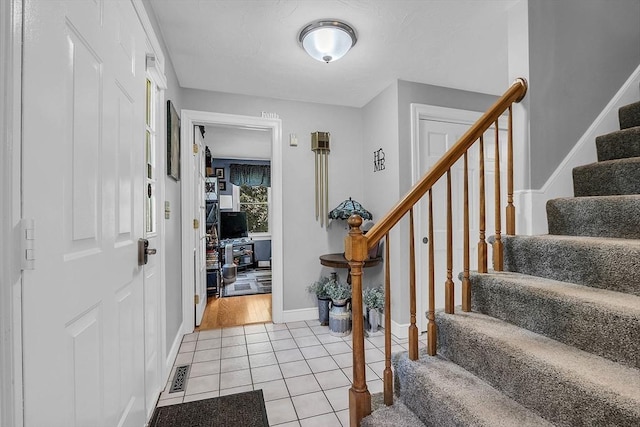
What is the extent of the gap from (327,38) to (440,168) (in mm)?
1177

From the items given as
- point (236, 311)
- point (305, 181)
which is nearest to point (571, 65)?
point (305, 181)

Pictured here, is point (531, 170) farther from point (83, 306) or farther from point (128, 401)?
point (128, 401)

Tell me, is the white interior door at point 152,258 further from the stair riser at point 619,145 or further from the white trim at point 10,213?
the stair riser at point 619,145

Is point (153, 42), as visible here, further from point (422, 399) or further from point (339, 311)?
point (339, 311)

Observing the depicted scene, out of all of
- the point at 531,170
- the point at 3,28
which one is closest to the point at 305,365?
the point at 531,170

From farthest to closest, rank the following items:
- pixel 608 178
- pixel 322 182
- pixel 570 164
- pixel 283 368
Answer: pixel 322 182
pixel 283 368
pixel 570 164
pixel 608 178

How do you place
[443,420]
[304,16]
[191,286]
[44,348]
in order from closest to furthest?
[44,348], [443,420], [304,16], [191,286]

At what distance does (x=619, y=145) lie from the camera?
180cm

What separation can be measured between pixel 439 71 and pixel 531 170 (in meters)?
1.32

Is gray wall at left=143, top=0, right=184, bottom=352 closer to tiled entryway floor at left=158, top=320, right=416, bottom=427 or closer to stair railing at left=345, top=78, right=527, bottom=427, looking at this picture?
tiled entryway floor at left=158, top=320, right=416, bottom=427

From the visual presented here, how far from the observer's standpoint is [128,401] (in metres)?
1.34

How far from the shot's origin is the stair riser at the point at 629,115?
6.10 feet

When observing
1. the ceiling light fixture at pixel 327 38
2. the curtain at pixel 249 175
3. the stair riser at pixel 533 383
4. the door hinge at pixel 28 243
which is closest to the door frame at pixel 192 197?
the ceiling light fixture at pixel 327 38

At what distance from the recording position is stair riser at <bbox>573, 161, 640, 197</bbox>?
1.60 m
